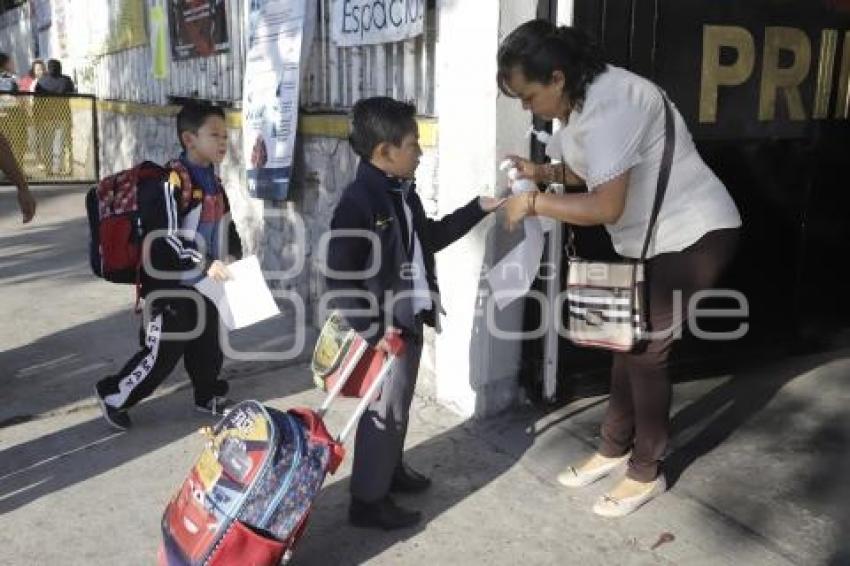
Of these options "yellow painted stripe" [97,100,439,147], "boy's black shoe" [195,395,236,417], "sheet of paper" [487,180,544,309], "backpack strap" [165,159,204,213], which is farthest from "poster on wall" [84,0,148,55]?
"sheet of paper" [487,180,544,309]

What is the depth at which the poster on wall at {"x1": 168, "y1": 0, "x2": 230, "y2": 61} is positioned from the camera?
21.7 ft

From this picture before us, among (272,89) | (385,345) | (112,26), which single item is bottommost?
(385,345)

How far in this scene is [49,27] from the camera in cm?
1384

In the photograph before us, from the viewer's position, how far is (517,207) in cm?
293

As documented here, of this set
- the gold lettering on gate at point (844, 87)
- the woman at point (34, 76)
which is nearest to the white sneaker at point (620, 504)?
the gold lettering on gate at point (844, 87)

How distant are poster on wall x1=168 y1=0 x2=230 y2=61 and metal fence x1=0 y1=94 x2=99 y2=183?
161 inches

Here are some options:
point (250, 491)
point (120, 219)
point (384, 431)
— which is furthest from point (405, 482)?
point (120, 219)

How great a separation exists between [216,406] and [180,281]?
71cm

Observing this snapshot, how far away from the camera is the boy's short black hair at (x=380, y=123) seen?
112 inches

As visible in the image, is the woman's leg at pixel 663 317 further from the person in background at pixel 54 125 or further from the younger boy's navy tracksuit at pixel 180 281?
the person in background at pixel 54 125

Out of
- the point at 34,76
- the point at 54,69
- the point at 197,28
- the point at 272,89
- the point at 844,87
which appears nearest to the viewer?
the point at 844,87

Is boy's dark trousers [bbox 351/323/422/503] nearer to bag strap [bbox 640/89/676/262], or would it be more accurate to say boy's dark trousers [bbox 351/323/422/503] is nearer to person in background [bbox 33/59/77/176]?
bag strap [bbox 640/89/676/262]

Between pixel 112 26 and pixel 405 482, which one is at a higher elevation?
pixel 112 26

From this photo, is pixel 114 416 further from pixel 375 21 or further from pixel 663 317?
pixel 663 317
